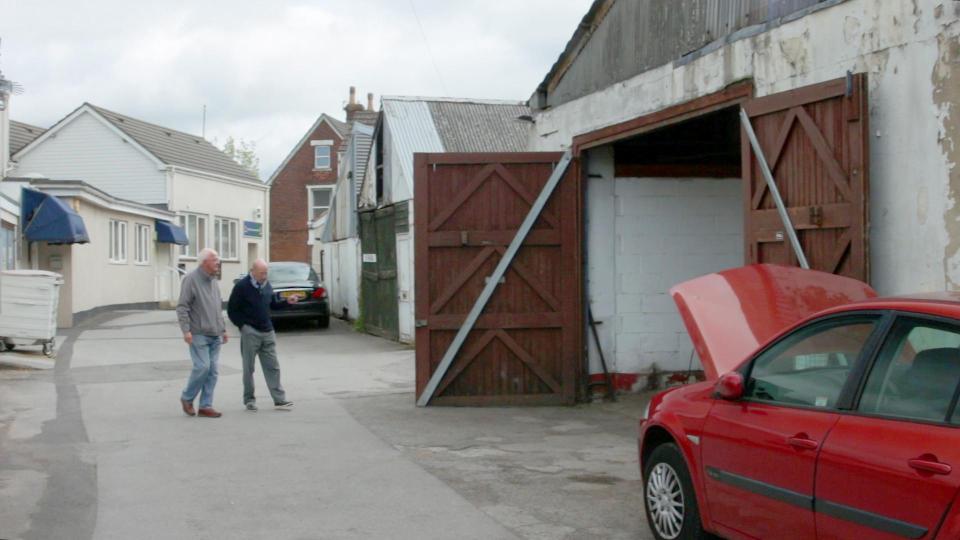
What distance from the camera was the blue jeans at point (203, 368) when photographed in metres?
11.7

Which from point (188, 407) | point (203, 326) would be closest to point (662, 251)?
point (203, 326)

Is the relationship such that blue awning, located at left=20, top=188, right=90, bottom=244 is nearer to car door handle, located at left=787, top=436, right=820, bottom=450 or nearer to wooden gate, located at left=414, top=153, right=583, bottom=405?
wooden gate, located at left=414, top=153, right=583, bottom=405

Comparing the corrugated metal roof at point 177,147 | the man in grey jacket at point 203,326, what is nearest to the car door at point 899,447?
the man in grey jacket at point 203,326

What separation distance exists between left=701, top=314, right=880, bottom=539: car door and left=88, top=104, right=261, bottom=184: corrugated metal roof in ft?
108

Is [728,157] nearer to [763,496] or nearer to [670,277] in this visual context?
[670,277]

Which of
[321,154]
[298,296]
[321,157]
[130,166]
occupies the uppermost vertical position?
[321,154]

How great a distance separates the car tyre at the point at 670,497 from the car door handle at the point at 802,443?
1056mm

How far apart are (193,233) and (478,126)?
56.5ft

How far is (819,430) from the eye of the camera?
493cm

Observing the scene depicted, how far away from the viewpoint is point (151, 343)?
2127 centimetres

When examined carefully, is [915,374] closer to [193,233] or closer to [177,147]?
[193,233]

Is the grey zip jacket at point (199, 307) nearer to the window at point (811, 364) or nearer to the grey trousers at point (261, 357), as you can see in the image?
the grey trousers at point (261, 357)

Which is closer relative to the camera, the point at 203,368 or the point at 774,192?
the point at 774,192

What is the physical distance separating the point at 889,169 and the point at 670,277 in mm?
5917
